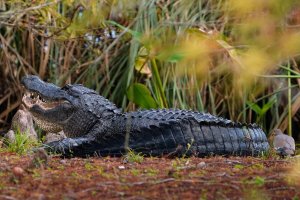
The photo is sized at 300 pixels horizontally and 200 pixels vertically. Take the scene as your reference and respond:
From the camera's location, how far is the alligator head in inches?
205

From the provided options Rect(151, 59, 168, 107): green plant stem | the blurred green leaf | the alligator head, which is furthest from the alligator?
Rect(151, 59, 168, 107): green plant stem

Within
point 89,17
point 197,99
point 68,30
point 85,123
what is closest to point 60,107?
point 85,123

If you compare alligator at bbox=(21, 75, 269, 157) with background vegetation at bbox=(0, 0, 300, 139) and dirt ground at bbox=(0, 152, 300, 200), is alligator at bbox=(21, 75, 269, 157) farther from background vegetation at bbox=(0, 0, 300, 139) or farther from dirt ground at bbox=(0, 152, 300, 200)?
background vegetation at bbox=(0, 0, 300, 139)

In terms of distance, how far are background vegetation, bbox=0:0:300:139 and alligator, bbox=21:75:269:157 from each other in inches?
43.4

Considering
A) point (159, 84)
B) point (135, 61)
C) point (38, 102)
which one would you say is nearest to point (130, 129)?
point (38, 102)

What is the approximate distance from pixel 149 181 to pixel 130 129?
1.61 m

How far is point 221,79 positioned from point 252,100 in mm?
398

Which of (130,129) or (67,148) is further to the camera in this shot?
(130,129)

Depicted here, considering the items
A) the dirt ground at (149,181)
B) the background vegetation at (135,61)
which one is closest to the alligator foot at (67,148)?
the dirt ground at (149,181)

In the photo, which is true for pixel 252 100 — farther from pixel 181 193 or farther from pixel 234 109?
pixel 181 193

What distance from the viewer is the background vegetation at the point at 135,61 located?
6.86m

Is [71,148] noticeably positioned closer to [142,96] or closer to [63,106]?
[63,106]

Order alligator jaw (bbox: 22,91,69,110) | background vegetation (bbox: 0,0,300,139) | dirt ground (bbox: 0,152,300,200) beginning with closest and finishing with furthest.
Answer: dirt ground (bbox: 0,152,300,200) → alligator jaw (bbox: 22,91,69,110) → background vegetation (bbox: 0,0,300,139)

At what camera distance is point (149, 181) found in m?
3.19
